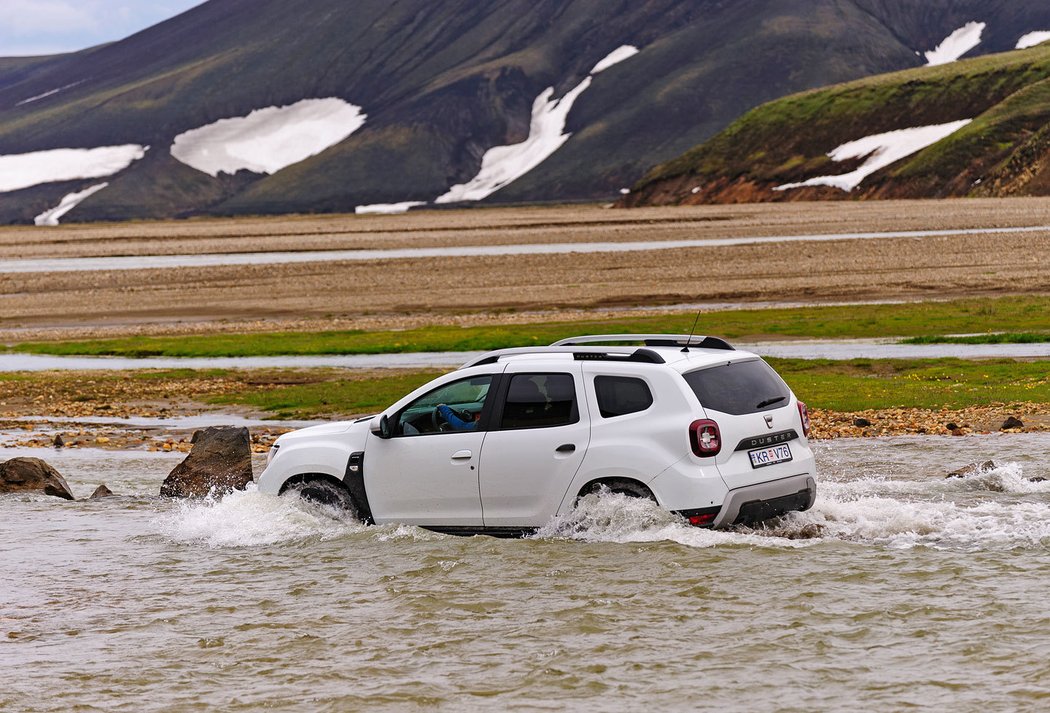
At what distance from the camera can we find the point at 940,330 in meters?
35.9

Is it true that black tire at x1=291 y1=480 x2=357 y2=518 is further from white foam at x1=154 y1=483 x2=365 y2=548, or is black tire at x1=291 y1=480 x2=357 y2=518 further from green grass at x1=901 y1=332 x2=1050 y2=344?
green grass at x1=901 y1=332 x2=1050 y2=344

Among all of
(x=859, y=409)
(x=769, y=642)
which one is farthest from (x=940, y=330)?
(x=769, y=642)

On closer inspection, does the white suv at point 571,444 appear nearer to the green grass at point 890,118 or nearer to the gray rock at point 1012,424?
the gray rock at point 1012,424

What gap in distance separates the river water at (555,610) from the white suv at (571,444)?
32 centimetres

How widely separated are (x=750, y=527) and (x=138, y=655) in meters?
5.46

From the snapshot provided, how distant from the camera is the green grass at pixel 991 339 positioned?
106ft

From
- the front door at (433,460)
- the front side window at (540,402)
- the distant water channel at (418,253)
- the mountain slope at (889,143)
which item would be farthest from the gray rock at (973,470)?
the mountain slope at (889,143)

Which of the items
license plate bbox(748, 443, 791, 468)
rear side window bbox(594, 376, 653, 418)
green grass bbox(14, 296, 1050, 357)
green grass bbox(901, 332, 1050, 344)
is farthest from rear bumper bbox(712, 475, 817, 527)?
green grass bbox(14, 296, 1050, 357)

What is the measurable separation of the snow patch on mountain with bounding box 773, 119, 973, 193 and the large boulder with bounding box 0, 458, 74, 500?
137m

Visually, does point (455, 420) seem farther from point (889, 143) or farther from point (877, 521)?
point (889, 143)

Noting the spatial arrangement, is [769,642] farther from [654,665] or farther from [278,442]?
[278,442]

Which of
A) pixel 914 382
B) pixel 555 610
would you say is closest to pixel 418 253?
pixel 914 382

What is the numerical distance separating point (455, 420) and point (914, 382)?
1415 cm

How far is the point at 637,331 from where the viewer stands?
37.2 m
